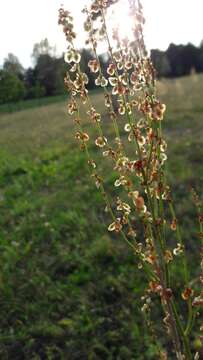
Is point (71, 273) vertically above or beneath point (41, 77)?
beneath

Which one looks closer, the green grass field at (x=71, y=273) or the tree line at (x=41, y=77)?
the green grass field at (x=71, y=273)

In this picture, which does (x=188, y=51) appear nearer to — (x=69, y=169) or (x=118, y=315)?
(x=69, y=169)

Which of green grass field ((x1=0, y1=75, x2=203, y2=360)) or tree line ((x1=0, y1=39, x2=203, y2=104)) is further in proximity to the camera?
tree line ((x1=0, y1=39, x2=203, y2=104))

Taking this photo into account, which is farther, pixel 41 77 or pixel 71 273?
pixel 41 77

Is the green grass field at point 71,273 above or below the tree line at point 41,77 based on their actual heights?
below

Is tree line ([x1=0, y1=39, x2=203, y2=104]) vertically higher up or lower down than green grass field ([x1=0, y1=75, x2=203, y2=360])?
higher up

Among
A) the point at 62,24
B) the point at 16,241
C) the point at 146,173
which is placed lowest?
the point at 16,241

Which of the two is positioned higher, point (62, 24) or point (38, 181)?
point (62, 24)

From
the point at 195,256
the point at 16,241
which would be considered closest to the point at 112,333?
the point at 195,256
